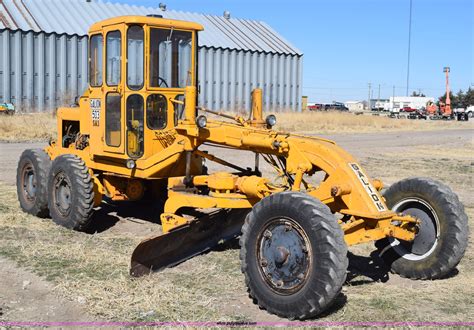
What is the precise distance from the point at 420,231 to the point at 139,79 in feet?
12.2

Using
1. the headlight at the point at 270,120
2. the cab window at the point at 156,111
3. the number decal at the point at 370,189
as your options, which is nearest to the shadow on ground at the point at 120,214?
the cab window at the point at 156,111

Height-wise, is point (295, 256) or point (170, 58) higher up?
point (170, 58)

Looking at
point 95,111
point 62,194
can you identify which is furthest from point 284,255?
point 62,194

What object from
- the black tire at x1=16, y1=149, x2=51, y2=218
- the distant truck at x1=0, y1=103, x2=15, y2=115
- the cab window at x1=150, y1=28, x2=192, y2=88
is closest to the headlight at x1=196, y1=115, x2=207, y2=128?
the cab window at x1=150, y1=28, x2=192, y2=88

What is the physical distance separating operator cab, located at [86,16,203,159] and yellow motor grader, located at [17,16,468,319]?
1 cm

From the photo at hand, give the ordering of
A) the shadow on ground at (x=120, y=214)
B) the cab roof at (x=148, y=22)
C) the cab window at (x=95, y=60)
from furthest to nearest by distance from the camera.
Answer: the shadow on ground at (x=120, y=214)
the cab window at (x=95, y=60)
the cab roof at (x=148, y=22)

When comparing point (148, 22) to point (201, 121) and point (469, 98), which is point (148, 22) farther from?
point (469, 98)

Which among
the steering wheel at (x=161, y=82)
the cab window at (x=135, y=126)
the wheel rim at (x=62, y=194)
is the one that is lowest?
the wheel rim at (x=62, y=194)

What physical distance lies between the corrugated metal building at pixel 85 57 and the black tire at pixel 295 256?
2666 cm

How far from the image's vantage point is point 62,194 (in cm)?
829

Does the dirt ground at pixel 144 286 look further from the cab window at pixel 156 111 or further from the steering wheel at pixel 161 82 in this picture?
the steering wheel at pixel 161 82

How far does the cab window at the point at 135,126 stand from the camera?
7574mm

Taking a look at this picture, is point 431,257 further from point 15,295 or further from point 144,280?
point 15,295

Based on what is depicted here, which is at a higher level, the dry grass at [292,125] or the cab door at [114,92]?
the cab door at [114,92]
